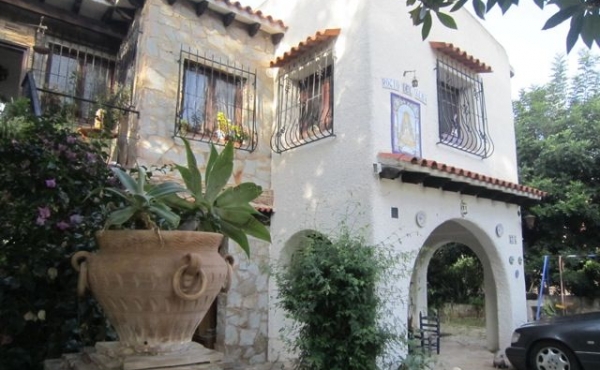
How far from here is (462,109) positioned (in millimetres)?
7727

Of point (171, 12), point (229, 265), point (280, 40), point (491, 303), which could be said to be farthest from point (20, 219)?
point (491, 303)

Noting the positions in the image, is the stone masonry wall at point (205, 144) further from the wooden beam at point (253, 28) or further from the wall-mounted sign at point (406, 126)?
the wall-mounted sign at point (406, 126)

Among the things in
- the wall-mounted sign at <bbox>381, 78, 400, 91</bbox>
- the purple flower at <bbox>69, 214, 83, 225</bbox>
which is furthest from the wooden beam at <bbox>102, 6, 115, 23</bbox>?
the purple flower at <bbox>69, 214, 83, 225</bbox>

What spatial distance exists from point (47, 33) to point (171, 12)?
2076 millimetres

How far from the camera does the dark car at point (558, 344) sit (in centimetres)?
591

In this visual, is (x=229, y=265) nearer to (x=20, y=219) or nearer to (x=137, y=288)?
(x=137, y=288)

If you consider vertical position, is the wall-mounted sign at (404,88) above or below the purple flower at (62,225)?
above

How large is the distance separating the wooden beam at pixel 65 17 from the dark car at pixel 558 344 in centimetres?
798

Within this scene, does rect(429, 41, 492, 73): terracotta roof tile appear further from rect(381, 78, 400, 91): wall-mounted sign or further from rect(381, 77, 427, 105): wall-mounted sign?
rect(381, 78, 400, 91): wall-mounted sign

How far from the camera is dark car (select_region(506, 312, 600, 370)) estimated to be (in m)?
5.91

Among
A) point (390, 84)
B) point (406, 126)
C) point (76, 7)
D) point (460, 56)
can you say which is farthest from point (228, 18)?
point (460, 56)

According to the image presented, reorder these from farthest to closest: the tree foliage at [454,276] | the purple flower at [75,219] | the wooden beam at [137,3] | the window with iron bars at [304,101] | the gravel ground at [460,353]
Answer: the tree foliage at [454,276] < the window with iron bars at [304,101] < the wooden beam at [137,3] < the gravel ground at [460,353] < the purple flower at [75,219]

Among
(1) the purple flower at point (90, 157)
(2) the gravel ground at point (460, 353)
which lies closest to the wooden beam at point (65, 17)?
(1) the purple flower at point (90, 157)

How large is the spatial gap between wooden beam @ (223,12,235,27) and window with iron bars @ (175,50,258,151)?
66 cm
